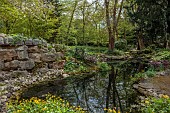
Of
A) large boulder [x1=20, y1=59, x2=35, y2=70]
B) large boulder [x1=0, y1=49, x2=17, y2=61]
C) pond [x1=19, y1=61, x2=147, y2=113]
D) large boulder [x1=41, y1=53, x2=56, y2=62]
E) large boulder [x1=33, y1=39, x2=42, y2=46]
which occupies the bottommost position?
pond [x1=19, y1=61, x2=147, y2=113]

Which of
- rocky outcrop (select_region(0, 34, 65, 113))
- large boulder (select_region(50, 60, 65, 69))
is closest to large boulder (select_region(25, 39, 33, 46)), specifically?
rocky outcrop (select_region(0, 34, 65, 113))

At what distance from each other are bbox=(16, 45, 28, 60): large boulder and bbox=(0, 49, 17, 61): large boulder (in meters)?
0.19

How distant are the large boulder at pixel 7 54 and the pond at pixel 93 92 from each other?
193cm

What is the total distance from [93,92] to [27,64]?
3.68 metres

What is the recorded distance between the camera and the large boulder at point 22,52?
9883 mm

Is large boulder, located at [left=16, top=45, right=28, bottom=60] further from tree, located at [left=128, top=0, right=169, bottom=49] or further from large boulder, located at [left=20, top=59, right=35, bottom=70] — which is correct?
tree, located at [left=128, top=0, right=169, bottom=49]

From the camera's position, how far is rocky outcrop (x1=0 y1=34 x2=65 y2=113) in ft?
29.6

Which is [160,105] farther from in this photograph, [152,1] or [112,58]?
[152,1]

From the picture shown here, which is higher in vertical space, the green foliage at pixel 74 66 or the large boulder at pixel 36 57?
the large boulder at pixel 36 57

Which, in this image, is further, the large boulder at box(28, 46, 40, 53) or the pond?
the large boulder at box(28, 46, 40, 53)

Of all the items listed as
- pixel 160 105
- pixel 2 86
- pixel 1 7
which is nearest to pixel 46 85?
pixel 2 86

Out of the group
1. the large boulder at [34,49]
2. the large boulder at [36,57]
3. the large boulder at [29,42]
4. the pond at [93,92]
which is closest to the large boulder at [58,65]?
the large boulder at [36,57]

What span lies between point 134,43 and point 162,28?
39.1 feet

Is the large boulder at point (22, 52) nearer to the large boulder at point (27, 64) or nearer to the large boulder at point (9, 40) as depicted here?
the large boulder at point (27, 64)
